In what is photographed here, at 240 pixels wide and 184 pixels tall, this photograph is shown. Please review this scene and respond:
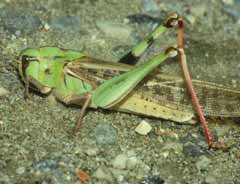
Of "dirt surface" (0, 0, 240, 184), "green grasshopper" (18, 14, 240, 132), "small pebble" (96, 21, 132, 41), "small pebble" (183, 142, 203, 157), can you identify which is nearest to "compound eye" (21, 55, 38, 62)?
"green grasshopper" (18, 14, 240, 132)

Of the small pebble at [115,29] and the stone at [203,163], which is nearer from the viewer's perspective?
the stone at [203,163]

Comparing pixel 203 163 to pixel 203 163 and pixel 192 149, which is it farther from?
pixel 192 149

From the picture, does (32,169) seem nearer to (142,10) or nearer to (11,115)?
(11,115)

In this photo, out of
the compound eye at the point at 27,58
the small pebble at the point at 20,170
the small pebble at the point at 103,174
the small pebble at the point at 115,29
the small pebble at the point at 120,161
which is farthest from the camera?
the small pebble at the point at 115,29

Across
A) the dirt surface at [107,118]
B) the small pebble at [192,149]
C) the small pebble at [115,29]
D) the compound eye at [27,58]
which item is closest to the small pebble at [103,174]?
the dirt surface at [107,118]

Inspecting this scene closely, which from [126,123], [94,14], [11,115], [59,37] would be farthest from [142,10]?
[11,115]

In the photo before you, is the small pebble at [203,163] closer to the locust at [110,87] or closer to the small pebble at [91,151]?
the locust at [110,87]

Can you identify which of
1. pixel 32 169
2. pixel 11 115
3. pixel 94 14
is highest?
pixel 94 14

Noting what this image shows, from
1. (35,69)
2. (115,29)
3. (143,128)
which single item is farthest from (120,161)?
(115,29)
